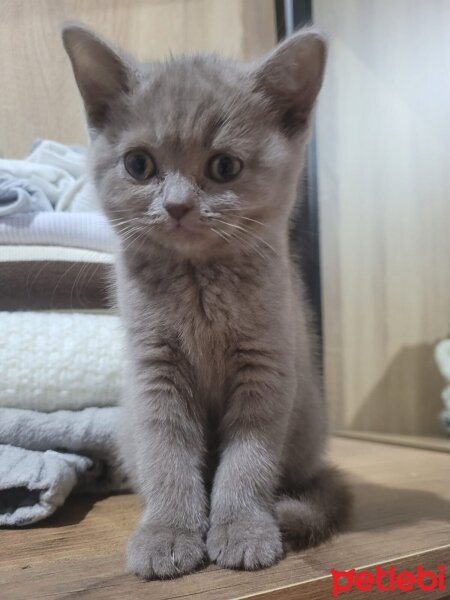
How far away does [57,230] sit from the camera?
42.7 inches

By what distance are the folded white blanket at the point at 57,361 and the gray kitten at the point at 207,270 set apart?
0.24 m

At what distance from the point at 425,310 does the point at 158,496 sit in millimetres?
1050

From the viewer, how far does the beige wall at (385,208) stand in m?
1.44

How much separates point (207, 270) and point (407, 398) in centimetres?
98

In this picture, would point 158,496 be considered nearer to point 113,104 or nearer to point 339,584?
point 339,584

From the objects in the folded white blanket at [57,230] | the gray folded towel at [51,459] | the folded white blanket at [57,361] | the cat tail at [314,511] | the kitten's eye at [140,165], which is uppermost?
the kitten's eye at [140,165]

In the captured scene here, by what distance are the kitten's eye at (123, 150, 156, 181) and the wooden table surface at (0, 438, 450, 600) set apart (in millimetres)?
464

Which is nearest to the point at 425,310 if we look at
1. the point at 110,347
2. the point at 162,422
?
the point at 110,347

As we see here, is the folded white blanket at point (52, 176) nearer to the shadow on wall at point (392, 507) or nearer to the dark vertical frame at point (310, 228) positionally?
the dark vertical frame at point (310, 228)

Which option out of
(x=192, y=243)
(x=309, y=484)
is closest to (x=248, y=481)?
(x=309, y=484)

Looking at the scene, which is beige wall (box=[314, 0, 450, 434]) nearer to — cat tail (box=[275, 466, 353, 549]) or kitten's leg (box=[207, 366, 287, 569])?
cat tail (box=[275, 466, 353, 549])

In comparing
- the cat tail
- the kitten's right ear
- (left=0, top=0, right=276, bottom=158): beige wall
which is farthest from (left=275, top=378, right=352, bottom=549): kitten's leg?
(left=0, top=0, right=276, bottom=158): beige wall

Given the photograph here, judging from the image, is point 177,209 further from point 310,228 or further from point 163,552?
point 310,228

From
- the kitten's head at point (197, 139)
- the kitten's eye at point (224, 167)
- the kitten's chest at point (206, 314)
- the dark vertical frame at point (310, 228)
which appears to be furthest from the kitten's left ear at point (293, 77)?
the dark vertical frame at point (310, 228)
